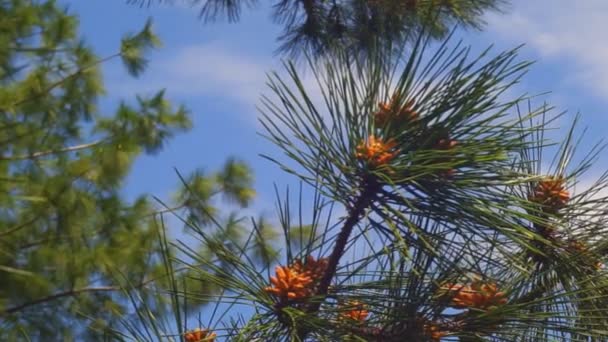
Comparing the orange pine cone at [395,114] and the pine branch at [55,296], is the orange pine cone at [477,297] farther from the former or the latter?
the pine branch at [55,296]

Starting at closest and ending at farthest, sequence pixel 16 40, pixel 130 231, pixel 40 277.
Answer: pixel 40 277 < pixel 130 231 < pixel 16 40

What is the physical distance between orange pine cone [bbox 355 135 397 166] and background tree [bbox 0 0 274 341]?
3.35 metres

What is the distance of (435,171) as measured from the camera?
858 millimetres

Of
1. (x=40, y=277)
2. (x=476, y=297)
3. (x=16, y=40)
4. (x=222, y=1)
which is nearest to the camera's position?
(x=476, y=297)

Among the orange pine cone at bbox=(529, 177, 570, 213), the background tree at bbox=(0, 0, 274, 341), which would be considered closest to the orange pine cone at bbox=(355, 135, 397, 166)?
the orange pine cone at bbox=(529, 177, 570, 213)

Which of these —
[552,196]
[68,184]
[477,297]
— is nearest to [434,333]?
[477,297]

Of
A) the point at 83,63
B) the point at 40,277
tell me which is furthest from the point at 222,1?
the point at 83,63

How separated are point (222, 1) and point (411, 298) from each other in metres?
2.43

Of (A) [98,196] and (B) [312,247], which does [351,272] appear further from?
(A) [98,196]

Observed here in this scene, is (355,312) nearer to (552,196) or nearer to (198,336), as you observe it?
(198,336)

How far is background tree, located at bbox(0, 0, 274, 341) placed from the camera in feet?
15.9

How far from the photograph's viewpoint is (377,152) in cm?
86

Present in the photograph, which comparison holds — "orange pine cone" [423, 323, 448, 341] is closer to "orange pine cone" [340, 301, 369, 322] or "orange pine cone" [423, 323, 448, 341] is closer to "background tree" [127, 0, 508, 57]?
"orange pine cone" [340, 301, 369, 322]

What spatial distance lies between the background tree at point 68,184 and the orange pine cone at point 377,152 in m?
3.35
